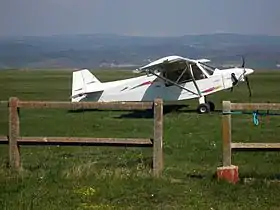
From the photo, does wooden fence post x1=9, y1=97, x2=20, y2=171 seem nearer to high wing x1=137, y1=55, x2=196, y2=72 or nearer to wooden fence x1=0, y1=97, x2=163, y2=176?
wooden fence x1=0, y1=97, x2=163, y2=176

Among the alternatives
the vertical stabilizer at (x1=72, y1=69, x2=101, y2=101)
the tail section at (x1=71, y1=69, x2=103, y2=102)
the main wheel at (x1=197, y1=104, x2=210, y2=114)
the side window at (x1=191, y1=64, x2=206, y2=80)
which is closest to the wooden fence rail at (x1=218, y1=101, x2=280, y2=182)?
the main wheel at (x1=197, y1=104, x2=210, y2=114)

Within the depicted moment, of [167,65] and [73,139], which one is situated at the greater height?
[167,65]

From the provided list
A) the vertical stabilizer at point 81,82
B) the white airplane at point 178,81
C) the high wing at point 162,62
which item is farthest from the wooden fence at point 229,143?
the vertical stabilizer at point 81,82

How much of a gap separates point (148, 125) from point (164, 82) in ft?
22.1

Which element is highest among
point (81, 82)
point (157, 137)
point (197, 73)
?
point (197, 73)

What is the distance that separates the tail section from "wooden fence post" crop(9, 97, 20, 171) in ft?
62.1

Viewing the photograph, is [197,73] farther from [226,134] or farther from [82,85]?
[226,134]

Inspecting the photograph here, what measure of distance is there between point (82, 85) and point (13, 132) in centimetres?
1980

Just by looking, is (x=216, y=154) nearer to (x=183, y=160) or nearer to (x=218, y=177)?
(x=183, y=160)

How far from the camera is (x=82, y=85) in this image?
1188 inches

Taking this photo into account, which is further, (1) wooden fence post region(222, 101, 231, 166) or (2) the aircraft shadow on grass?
(2) the aircraft shadow on grass

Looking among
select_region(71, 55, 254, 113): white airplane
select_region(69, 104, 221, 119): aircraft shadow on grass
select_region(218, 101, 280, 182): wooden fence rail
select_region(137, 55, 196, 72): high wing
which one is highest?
select_region(137, 55, 196, 72): high wing

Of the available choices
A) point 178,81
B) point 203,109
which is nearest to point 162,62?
point 178,81

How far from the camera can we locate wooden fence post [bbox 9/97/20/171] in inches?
410
